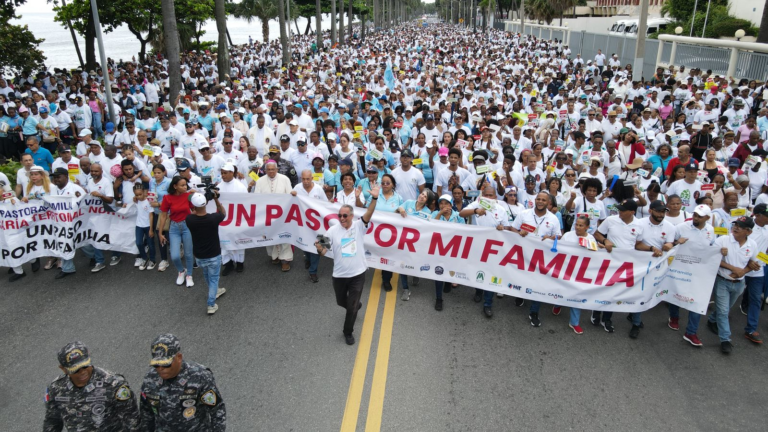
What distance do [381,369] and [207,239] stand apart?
2652 mm

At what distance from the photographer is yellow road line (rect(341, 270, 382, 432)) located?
469 centimetres

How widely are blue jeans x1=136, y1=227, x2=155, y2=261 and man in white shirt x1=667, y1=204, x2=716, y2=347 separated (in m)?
7.30

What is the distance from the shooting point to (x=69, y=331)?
6.16 meters

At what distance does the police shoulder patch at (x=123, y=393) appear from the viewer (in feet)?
11.1

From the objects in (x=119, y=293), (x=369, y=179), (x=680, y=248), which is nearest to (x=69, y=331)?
(x=119, y=293)

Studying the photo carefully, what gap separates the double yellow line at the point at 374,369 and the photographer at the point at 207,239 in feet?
6.44

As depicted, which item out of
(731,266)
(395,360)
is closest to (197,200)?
(395,360)

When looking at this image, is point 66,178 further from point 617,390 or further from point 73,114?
point 73,114

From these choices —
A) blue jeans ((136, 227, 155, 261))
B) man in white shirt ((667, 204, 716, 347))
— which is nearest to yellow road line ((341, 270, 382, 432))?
blue jeans ((136, 227, 155, 261))

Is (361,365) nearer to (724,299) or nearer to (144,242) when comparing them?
(724,299)

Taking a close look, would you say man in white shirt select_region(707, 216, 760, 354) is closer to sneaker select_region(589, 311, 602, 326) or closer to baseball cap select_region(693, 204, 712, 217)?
baseball cap select_region(693, 204, 712, 217)

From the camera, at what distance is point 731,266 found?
5773mm

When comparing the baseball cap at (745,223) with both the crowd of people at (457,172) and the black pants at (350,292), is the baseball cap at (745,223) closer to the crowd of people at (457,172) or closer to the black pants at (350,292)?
the crowd of people at (457,172)

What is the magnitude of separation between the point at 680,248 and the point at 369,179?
415 cm
